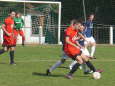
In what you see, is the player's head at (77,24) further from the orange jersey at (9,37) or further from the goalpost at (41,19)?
the goalpost at (41,19)

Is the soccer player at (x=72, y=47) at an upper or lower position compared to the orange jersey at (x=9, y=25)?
lower

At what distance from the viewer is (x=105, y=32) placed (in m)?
33.0

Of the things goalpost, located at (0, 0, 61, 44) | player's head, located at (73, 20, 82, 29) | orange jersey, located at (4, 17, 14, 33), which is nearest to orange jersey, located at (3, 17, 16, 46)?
orange jersey, located at (4, 17, 14, 33)

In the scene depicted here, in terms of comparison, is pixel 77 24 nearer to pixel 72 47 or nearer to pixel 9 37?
pixel 72 47

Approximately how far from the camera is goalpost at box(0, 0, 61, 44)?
31.8 m

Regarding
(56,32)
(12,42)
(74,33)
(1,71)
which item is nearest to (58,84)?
(74,33)

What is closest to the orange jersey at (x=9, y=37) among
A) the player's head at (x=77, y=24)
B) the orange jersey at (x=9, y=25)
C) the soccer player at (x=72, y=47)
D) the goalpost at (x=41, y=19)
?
the orange jersey at (x=9, y=25)

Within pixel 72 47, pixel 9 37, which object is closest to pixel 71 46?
pixel 72 47

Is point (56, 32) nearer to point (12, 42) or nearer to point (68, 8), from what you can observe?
point (68, 8)

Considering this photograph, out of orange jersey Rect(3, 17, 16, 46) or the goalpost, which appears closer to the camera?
orange jersey Rect(3, 17, 16, 46)

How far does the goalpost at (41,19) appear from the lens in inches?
1250

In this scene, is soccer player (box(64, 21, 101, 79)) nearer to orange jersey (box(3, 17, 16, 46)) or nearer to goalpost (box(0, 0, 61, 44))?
orange jersey (box(3, 17, 16, 46))

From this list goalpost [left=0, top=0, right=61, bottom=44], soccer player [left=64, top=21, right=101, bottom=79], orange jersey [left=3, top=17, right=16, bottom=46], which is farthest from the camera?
goalpost [left=0, top=0, right=61, bottom=44]

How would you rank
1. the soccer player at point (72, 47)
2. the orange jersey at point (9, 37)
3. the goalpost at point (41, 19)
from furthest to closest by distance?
the goalpost at point (41, 19) < the orange jersey at point (9, 37) < the soccer player at point (72, 47)
